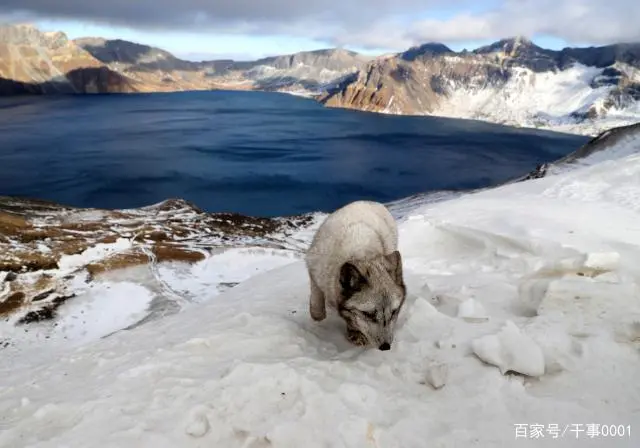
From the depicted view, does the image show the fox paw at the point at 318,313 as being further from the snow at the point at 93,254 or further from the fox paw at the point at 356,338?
the snow at the point at 93,254

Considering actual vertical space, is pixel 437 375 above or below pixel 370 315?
below

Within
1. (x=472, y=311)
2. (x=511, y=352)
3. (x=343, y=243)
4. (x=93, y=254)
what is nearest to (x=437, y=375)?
(x=511, y=352)

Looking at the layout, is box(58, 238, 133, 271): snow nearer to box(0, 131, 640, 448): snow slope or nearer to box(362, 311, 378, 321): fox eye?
box(0, 131, 640, 448): snow slope

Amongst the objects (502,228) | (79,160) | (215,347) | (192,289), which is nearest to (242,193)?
(79,160)

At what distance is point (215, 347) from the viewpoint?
8.31 m

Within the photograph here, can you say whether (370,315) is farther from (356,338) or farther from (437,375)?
(437,375)

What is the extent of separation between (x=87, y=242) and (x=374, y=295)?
2813cm

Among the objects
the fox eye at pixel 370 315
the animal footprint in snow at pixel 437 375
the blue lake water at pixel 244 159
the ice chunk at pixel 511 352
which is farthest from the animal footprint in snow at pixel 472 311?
the blue lake water at pixel 244 159

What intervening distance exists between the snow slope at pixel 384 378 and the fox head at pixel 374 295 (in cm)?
50

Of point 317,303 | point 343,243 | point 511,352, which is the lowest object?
point 317,303

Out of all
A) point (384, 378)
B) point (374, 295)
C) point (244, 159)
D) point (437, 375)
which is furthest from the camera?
point (244, 159)

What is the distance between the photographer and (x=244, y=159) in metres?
102

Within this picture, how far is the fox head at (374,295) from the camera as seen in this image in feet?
23.9

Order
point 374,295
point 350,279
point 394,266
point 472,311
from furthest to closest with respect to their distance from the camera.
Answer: point 472,311, point 394,266, point 350,279, point 374,295
